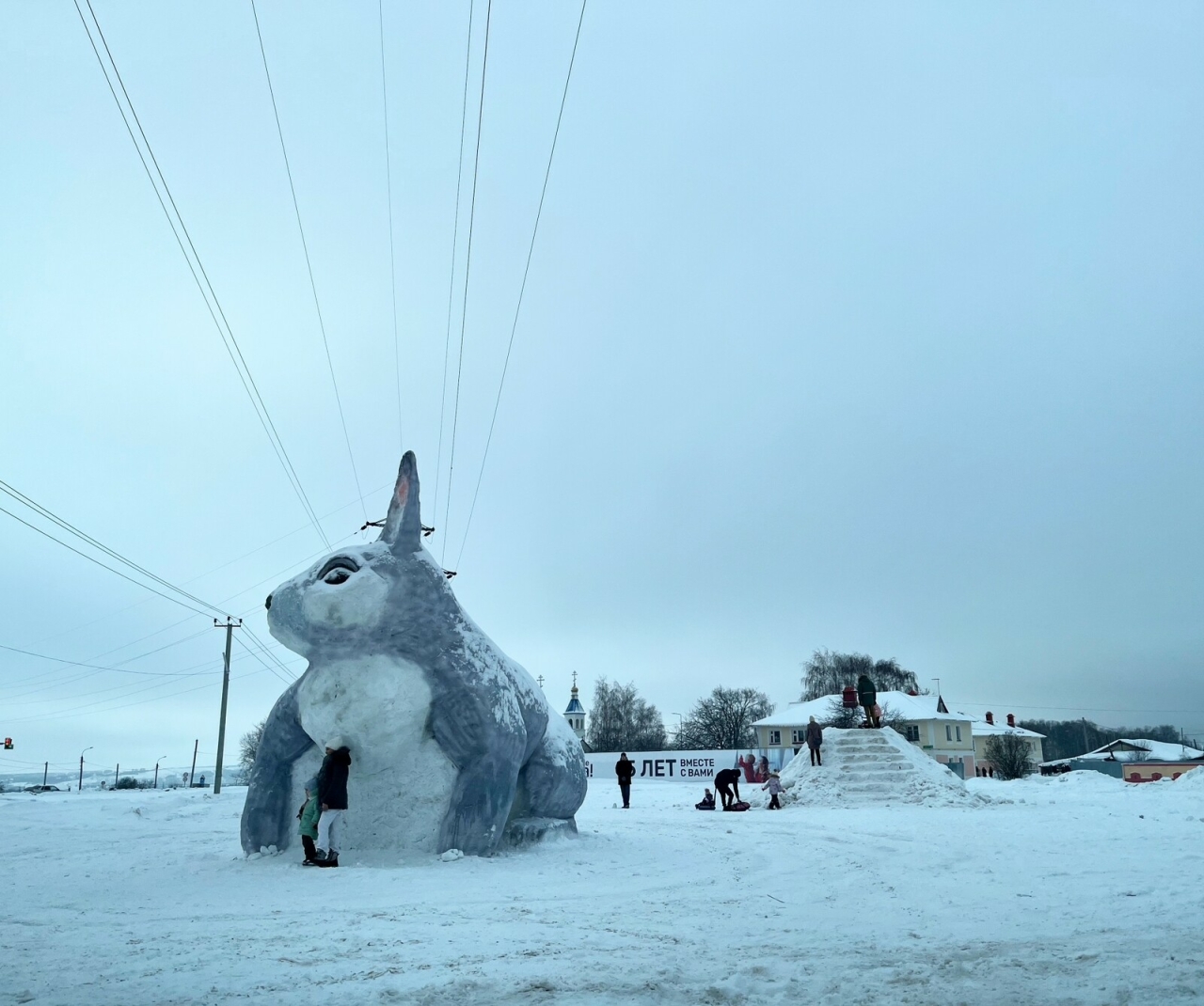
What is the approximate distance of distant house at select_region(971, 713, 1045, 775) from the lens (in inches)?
2490

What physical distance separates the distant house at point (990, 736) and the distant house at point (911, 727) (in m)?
3.16

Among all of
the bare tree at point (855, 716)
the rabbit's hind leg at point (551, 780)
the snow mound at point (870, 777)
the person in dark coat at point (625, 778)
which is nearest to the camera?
the rabbit's hind leg at point (551, 780)

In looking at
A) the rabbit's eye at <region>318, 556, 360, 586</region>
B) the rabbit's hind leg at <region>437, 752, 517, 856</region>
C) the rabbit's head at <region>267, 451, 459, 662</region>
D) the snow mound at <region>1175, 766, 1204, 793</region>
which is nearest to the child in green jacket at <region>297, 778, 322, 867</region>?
the rabbit's hind leg at <region>437, 752, 517, 856</region>

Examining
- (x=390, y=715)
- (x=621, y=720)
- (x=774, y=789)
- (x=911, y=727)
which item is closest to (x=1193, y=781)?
(x=774, y=789)

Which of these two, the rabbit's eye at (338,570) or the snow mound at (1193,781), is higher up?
the rabbit's eye at (338,570)

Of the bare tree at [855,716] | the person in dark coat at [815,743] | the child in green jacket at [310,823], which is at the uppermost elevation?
the bare tree at [855,716]

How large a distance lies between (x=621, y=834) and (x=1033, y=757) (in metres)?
68.1

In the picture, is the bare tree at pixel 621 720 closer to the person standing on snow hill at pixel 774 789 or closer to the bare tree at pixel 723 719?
the bare tree at pixel 723 719

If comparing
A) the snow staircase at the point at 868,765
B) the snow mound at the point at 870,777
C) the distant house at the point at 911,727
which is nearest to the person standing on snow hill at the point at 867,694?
Answer: the snow mound at the point at 870,777

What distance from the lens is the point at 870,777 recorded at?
2080cm

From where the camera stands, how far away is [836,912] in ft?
19.6

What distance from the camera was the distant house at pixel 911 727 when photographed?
5700cm

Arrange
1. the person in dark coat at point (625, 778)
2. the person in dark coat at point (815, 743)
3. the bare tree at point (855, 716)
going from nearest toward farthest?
the person in dark coat at point (625, 778)
the person in dark coat at point (815, 743)
the bare tree at point (855, 716)

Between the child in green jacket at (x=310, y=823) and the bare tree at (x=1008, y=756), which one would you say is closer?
the child in green jacket at (x=310, y=823)
